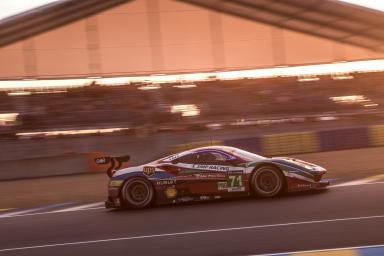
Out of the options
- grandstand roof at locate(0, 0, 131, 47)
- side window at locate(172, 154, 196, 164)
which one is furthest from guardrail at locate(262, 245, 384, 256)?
grandstand roof at locate(0, 0, 131, 47)

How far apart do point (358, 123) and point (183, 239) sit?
20.6m

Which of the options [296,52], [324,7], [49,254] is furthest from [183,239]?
[296,52]

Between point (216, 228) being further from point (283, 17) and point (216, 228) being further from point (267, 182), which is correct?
point (283, 17)

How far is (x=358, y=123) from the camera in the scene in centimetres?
2528

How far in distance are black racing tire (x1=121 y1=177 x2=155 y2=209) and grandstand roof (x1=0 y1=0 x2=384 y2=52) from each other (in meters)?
18.4

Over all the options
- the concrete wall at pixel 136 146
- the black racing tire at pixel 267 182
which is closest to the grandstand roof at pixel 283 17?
the concrete wall at pixel 136 146

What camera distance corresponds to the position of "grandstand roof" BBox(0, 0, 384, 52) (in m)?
26.3

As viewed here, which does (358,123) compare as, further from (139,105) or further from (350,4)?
(139,105)

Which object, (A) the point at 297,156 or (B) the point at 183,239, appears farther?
(A) the point at 297,156

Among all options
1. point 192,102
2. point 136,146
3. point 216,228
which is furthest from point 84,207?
point 192,102

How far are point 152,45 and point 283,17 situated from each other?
276 inches

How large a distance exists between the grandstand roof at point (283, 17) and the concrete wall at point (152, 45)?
42 cm

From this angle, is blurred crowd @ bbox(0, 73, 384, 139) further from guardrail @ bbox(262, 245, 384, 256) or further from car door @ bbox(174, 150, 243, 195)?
guardrail @ bbox(262, 245, 384, 256)

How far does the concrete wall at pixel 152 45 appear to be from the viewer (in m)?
27.5
